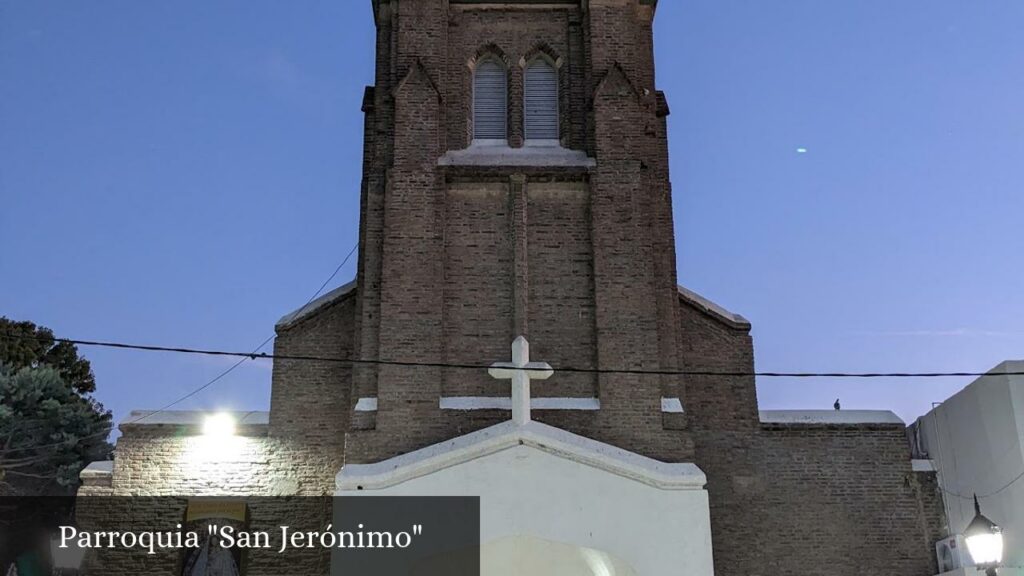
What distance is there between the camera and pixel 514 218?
18.1 meters

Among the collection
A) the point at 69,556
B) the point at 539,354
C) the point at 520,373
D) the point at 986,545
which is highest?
the point at 539,354

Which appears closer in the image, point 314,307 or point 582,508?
point 582,508

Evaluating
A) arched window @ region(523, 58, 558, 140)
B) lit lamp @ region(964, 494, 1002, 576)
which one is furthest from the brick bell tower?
lit lamp @ region(964, 494, 1002, 576)

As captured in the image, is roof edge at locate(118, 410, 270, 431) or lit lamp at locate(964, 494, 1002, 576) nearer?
lit lamp at locate(964, 494, 1002, 576)

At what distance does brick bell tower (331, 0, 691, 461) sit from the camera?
1684 cm

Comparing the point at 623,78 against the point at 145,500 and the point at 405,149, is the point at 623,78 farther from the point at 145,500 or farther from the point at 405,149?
the point at 145,500

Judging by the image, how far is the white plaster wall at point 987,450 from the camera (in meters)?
17.7

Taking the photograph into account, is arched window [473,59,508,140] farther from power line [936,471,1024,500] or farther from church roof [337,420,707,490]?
power line [936,471,1024,500]

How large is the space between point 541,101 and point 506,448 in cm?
732

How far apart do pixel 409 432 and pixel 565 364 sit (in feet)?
9.08

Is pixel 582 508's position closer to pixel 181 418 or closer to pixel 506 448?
pixel 506 448

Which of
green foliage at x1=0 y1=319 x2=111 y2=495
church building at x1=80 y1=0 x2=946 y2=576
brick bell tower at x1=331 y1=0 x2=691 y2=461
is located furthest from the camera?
green foliage at x1=0 y1=319 x2=111 y2=495

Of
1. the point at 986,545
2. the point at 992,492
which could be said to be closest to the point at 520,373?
the point at 986,545

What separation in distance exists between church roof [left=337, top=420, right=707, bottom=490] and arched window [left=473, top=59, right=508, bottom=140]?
6.43m
